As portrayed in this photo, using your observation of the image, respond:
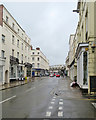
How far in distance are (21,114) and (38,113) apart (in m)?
0.85

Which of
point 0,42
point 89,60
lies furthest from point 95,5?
point 0,42

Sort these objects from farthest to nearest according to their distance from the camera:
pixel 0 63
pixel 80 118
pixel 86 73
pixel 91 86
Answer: pixel 0 63
pixel 86 73
pixel 91 86
pixel 80 118

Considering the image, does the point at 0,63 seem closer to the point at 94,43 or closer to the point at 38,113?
the point at 94,43

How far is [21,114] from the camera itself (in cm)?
676

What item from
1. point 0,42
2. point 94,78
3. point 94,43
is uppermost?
point 0,42

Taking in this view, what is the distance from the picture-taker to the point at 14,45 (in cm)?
2988

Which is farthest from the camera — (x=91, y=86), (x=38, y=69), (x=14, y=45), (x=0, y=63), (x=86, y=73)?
(x=38, y=69)

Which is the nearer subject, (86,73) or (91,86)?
(91,86)

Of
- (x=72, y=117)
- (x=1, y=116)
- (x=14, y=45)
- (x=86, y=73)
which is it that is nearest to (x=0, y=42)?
(x=14, y=45)

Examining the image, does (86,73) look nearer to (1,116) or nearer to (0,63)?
(1,116)

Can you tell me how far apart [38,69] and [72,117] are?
61.0 meters

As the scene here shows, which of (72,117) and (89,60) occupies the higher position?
(89,60)

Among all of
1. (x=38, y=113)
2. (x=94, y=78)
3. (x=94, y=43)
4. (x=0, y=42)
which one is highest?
(x=0, y=42)

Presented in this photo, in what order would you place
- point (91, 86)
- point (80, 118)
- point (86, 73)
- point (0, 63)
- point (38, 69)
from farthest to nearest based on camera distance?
point (38, 69), point (0, 63), point (86, 73), point (91, 86), point (80, 118)
